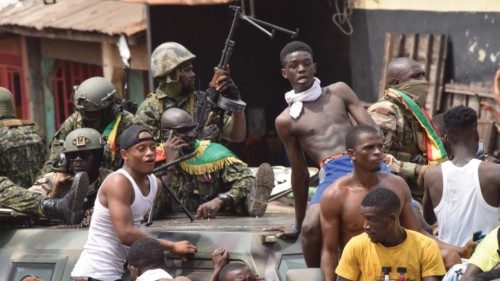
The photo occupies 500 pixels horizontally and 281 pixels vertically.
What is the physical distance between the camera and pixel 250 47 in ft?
56.4

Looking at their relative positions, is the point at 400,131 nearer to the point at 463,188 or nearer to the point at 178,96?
the point at 463,188

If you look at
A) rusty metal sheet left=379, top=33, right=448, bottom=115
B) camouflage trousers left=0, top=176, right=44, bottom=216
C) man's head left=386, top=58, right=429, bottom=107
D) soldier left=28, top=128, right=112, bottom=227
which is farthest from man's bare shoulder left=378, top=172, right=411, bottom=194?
rusty metal sheet left=379, top=33, right=448, bottom=115

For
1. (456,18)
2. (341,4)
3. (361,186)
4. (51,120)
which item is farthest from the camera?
(51,120)

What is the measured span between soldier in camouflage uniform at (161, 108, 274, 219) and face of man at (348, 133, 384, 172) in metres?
2.05

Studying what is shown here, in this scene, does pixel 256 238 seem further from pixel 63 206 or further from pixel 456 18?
pixel 456 18

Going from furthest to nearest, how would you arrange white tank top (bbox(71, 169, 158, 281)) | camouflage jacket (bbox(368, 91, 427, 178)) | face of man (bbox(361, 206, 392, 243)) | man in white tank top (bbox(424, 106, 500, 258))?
camouflage jacket (bbox(368, 91, 427, 178)) → white tank top (bbox(71, 169, 158, 281)) → man in white tank top (bbox(424, 106, 500, 258)) → face of man (bbox(361, 206, 392, 243))

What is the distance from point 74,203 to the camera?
35.1 ft

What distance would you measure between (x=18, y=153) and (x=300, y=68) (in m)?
3.07

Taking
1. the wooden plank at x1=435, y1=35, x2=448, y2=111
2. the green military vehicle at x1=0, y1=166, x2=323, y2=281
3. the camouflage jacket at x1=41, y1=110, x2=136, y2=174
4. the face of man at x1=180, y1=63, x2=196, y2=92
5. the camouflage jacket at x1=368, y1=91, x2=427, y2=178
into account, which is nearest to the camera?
the green military vehicle at x1=0, y1=166, x2=323, y2=281

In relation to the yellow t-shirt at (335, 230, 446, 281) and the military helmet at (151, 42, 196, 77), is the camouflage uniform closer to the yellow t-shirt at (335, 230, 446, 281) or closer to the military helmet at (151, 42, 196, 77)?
the military helmet at (151, 42, 196, 77)

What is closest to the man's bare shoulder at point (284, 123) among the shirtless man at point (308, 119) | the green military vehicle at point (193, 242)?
the shirtless man at point (308, 119)

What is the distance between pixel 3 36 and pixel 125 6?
3.89 meters

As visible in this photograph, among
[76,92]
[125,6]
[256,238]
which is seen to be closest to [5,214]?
[76,92]

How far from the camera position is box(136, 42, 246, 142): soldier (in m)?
11.8
